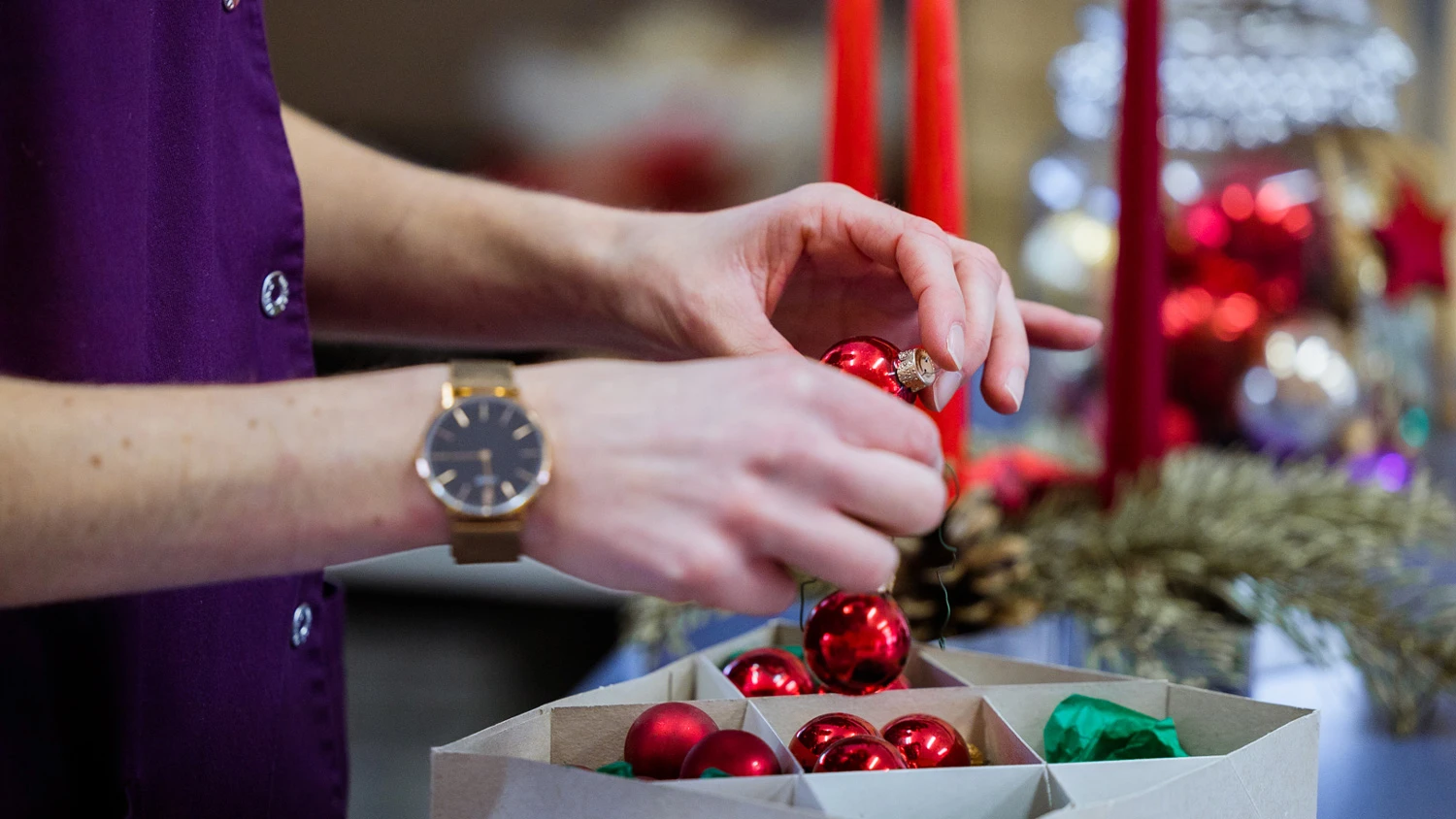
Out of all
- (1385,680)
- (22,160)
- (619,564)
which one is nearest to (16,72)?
(22,160)

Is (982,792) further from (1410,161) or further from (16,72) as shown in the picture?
(1410,161)

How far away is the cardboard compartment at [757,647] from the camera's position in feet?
1.79

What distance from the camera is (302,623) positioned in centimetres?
67

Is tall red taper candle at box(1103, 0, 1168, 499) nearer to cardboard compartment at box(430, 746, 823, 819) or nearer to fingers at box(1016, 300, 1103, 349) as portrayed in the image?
fingers at box(1016, 300, 1103, 349)

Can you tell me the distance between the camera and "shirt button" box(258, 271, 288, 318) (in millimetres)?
665

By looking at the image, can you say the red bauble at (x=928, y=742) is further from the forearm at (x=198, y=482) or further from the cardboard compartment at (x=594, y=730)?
the forearm at (x=198, y=482)

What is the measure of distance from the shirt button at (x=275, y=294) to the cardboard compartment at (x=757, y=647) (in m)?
0.32

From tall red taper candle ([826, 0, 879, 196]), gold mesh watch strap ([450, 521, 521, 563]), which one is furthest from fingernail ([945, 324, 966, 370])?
tall red taper candle ([826, 0, 879, 196])

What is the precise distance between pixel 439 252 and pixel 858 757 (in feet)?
1.53

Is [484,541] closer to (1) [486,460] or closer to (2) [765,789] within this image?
(1) [486,460]

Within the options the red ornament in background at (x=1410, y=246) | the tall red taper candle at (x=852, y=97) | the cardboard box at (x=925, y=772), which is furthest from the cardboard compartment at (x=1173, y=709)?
the red ornament in background at (x=1410, y=246)

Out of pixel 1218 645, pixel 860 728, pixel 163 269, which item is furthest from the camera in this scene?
pixel 1218 645

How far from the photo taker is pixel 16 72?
0.50 m

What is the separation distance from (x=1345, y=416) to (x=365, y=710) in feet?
6.78
